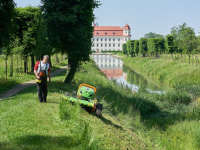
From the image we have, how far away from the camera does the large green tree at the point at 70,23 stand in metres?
13.8

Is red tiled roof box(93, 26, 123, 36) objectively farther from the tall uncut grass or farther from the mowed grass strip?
the mowed grass strip

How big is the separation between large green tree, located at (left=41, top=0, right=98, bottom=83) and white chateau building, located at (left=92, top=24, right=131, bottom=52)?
11705 cm

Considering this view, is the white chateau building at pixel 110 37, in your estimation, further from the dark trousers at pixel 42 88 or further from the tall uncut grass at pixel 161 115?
the dark trousers at pixel 42 88

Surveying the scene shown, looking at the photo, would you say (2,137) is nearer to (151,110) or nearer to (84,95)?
(84,95)

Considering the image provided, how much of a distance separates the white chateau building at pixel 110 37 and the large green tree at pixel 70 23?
117050 mm

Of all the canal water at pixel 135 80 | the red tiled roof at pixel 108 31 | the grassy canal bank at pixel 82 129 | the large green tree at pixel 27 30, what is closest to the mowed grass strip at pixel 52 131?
the grassy canal bank at pixel 82 129

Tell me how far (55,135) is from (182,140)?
218 inches

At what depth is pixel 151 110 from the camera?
1411 centimetres

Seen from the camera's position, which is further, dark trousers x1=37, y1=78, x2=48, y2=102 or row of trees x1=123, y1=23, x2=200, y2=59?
row of trees x1=123, y1=23, x2=200, y2=59

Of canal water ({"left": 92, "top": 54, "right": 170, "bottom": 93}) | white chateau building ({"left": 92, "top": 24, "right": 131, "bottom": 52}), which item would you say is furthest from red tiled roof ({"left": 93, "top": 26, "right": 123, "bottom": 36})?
canal water ({"left": 92, "top": 54, "right": 170, "bottom": 93})

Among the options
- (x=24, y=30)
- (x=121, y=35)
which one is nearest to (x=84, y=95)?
(x=24, y=30)

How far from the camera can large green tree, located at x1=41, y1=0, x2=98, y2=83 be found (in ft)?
45.3

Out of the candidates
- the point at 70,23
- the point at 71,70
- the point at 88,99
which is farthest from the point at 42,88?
the point at 71,70

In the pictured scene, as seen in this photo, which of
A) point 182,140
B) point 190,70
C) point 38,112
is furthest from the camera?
point 190,70
